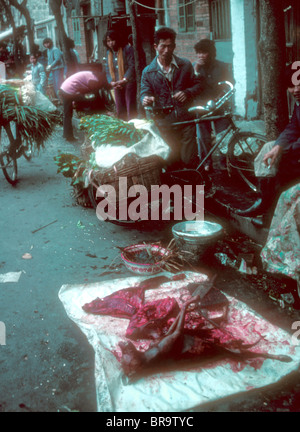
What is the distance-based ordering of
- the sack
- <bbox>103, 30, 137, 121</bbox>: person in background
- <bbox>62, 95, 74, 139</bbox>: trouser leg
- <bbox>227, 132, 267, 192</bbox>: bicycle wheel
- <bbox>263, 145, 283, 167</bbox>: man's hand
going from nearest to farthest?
<bbox>263, 145, 283, 167</bbox>: man's hand → <bbox>227, 132, 267, 192</bbox>: bicycle wheel → the sack → <bbox>103, 30, 137, 121</bbox>: person in background → <bbox>62, 95, 74, 139</bbox>: trouser leg

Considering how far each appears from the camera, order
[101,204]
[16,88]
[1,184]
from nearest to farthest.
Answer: [101,204], [16,88], [1,184]

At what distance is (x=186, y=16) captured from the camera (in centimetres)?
1305

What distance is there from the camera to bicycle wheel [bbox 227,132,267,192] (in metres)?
6.41

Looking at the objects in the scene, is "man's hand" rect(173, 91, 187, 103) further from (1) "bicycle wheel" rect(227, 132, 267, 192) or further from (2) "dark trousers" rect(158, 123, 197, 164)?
(1) "bicycle wheel" rect(227, 132, 267, 192)

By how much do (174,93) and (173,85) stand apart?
110 mm

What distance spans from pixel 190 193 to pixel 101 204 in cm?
122

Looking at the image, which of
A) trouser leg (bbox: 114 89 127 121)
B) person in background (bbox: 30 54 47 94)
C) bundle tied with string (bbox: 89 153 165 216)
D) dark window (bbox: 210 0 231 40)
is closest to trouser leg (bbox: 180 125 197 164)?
bundle tied with string (bbox: 89 153 165 216)

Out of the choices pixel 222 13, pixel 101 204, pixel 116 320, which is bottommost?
pixel 116 320

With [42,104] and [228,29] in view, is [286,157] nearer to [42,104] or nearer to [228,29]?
[42,104]

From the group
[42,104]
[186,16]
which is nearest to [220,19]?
[186,16]

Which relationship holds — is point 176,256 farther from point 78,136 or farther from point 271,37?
point 78,136

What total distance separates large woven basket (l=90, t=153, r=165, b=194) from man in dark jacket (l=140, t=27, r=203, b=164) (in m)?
0.74

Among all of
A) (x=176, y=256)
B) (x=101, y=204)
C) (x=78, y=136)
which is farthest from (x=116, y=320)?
(x=78, y=136)

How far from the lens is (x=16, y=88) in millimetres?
7688
